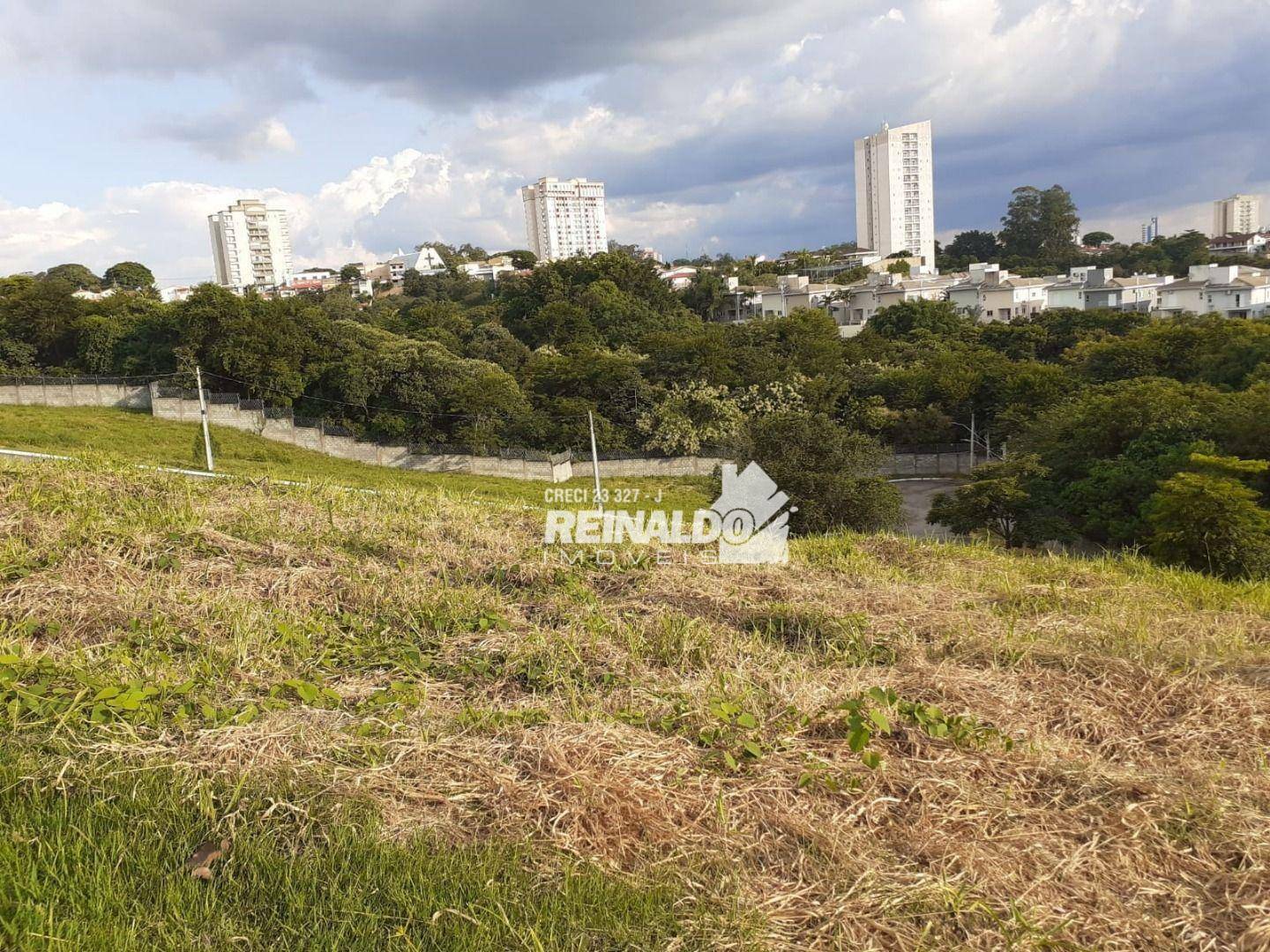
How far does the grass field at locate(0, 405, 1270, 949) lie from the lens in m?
1.81

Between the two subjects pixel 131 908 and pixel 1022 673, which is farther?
pixel 1022 673

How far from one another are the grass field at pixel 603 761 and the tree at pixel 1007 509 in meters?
12.7

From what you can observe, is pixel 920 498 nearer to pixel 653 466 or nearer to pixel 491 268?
pixel 653 466

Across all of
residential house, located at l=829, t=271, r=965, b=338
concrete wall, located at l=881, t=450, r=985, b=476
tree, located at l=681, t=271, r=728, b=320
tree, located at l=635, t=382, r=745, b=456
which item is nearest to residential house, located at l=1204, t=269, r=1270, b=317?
residential house, located at l=829, t=271, r=965, b=338

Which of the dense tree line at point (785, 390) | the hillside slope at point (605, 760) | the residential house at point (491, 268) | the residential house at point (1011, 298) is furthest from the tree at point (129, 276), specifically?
the hillside slope at point (605, 760)

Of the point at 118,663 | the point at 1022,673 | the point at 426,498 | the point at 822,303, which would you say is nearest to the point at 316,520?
the point at 426,498

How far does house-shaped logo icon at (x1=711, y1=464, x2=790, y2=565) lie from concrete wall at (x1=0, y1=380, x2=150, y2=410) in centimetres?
1826

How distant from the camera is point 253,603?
3.57 metres

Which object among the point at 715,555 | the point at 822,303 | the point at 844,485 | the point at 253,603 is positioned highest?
the point at 822,303

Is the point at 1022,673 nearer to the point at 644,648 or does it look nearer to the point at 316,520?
the point at 644,648

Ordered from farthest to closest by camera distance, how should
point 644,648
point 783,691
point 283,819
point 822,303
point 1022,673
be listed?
1. point 822,303
2. point 644,648
3. point 1022,673
4. point 783,691
5. point 283,819

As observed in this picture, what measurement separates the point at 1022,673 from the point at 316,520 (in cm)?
391

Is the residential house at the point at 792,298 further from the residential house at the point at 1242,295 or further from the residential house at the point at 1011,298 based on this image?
the residential house at the point at 1242,295

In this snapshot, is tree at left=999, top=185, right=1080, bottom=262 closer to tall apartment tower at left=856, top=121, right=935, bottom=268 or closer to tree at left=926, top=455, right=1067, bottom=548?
tall apartment tower at left=856, top=121, right=935, bottom=268
